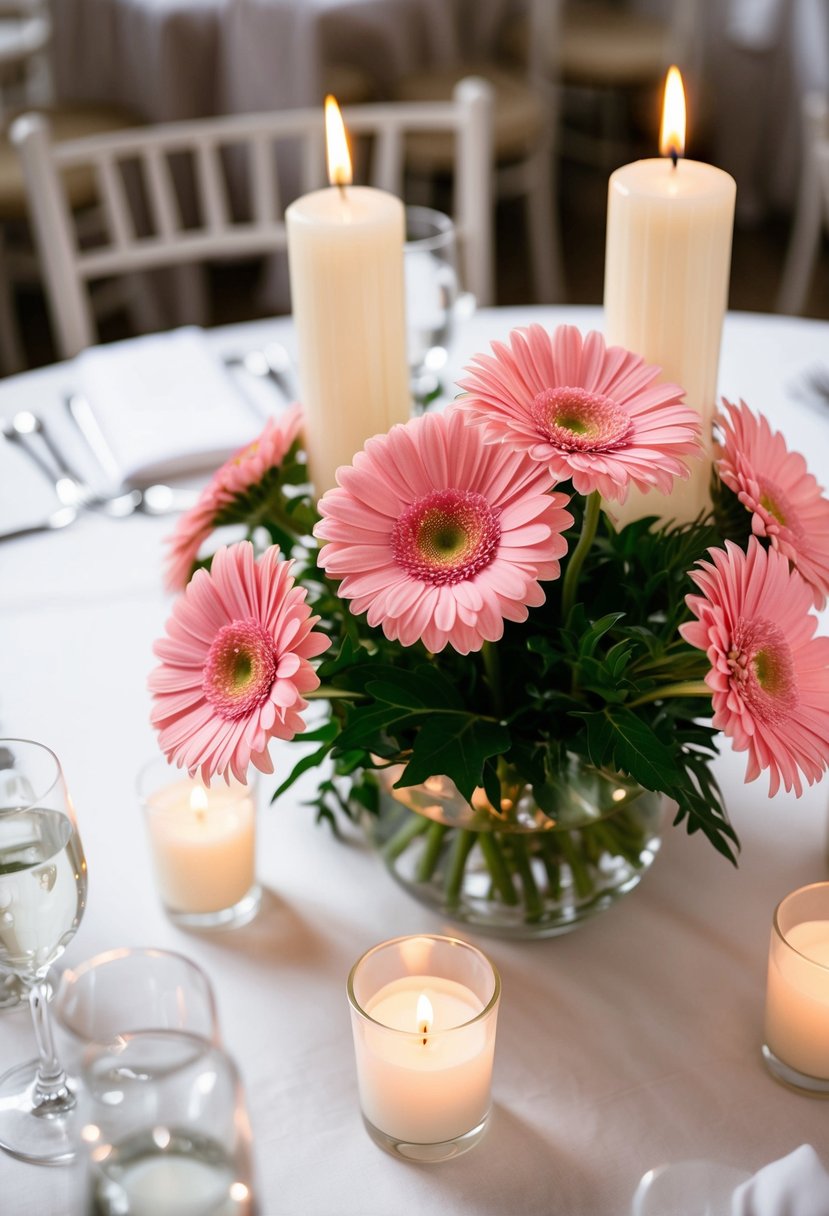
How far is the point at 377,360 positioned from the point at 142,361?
0.59 metres

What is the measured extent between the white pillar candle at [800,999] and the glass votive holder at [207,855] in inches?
11.3

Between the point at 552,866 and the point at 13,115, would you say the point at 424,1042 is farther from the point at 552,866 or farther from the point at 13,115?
the point at 13,115

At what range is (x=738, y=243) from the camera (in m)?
3.36

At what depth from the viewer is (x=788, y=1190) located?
20.7 inches

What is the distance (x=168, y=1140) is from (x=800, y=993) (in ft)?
1.05

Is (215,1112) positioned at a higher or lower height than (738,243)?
higher

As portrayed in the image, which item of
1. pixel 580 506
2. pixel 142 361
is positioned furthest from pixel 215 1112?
pixel 142 361

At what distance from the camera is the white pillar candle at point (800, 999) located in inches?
23.2

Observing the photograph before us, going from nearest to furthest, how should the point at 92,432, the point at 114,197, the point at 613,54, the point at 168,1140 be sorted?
the point at 168,1140
the point at 92,432
the point at 114,197
the point at 613,54

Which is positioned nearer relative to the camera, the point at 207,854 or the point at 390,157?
the point at 207,854

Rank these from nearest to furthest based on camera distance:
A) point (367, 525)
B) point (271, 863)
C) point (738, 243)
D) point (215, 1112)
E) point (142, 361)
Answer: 1. point (215, 1112)
2. point (367, 525)
3. point (271, 863)
4. point (142, 361)
5. point (738, 243)

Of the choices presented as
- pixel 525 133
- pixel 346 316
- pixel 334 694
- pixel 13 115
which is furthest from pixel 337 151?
pixel 13 115

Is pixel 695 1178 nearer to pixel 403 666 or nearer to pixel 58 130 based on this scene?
pixel 403 666

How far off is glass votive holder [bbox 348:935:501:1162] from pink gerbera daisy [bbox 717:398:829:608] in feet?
0.76
